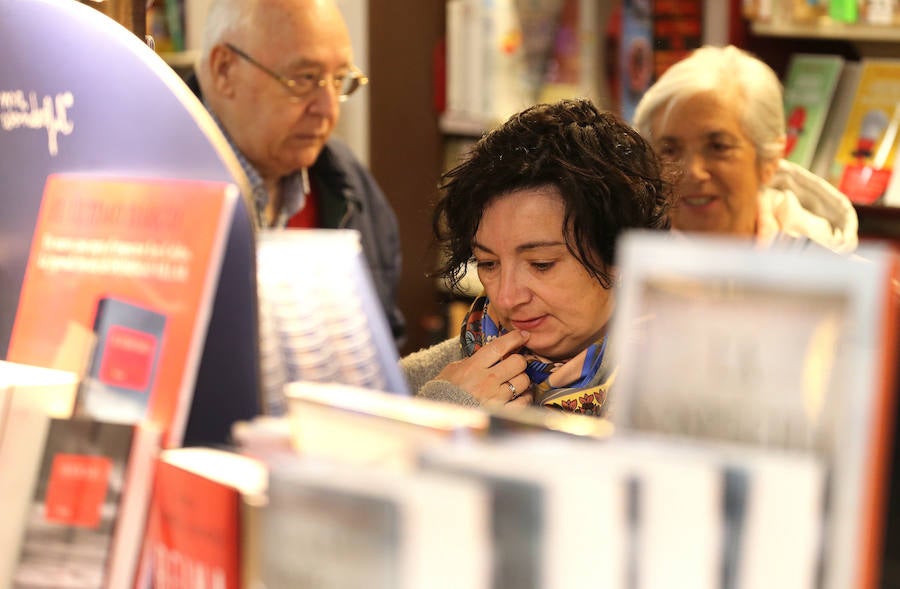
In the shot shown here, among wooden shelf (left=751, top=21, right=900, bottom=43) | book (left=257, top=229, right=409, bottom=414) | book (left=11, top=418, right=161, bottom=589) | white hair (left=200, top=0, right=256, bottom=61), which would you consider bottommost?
book (left=11, top=418, right=161, bottom=589)

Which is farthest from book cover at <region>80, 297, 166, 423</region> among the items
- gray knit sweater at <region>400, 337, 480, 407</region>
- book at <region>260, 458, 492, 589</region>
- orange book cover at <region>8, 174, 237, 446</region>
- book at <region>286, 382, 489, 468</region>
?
gray knit sweater at <region>400, 337, 480, 407</region>

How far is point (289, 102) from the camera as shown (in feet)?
10.2

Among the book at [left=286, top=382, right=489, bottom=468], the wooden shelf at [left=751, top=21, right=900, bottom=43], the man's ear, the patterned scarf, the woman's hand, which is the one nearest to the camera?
the book at [left=286, top=382, right=489, bottom=468]

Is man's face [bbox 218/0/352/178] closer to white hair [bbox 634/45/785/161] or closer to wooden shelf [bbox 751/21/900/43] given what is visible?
white hair [bbox 634/45/785/161]

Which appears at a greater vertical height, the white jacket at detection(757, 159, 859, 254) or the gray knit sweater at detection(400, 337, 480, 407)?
the white jacket at detection(757, 159, 859, 254)

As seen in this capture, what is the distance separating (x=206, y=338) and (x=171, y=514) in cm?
19

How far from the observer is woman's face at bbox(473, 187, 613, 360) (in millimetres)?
1832

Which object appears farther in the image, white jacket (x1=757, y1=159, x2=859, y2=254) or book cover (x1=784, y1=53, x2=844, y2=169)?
book cover (x1=784, y1=53, x2=844, y2=169)

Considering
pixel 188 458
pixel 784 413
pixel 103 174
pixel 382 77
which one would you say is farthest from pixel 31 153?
pixel 382 77

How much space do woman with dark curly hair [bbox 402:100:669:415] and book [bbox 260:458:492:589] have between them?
1.15 meters

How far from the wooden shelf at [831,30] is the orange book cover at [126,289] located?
9.96ft

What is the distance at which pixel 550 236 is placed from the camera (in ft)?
6.01

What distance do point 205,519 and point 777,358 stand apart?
0.39m

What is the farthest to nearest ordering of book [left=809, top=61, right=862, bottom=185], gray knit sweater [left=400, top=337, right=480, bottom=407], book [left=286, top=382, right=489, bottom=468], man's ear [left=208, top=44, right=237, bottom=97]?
book [left=809, top=61, right=862, bottom=185]
man's ear [left=208, top=44, right=237, bottom=97]
gray knit sweater [left=400, top=337, right=480, bottom=407]
book [left=286, top=382, right=489, bottom=468]
